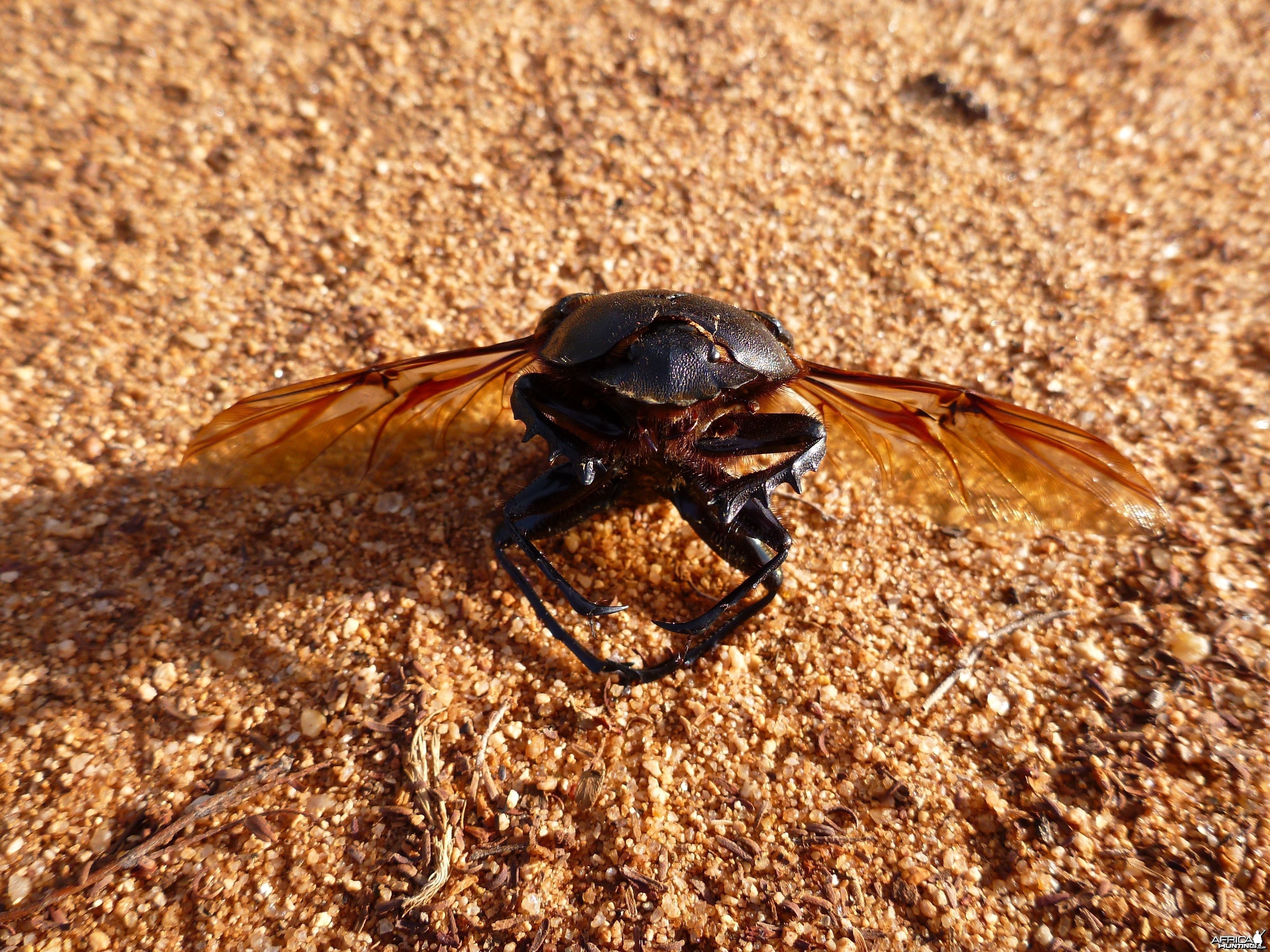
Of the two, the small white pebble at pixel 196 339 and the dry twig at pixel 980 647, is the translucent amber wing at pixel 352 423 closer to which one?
the small white pebble at pixel 196 339

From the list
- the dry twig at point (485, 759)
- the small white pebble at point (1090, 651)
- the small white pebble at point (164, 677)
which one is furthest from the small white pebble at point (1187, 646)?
the small white pebble at point (164, 677)

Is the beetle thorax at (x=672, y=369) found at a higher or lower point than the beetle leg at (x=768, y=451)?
higher

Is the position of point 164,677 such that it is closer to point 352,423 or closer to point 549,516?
point 352,423

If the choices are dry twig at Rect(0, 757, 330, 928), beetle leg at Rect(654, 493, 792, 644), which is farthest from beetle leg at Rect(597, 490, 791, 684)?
dry twig at Rect(0, 757, 330, 928)

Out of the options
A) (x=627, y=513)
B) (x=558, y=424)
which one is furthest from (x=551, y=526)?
(x=627, y=513)

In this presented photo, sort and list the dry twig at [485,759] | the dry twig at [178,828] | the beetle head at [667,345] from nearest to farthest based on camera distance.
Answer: the dry twig at [178,828]
the beetle head at [667,345]
the dry twig at [485,759]

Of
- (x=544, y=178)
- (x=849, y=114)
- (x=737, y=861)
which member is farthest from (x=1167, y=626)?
(x=544, y=178)

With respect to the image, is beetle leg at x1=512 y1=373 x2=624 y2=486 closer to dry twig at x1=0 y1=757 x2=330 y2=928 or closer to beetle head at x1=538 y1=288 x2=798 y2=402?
beetle head at x1=538 y1=288 x2=798 y2=402

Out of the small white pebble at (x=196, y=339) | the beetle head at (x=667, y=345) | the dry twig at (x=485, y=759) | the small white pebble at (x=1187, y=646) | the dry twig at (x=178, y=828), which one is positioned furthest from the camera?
the small white pebble at (x=196, y=339)

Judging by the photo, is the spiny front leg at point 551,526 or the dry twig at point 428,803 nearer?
the dry twig at point 428,803
